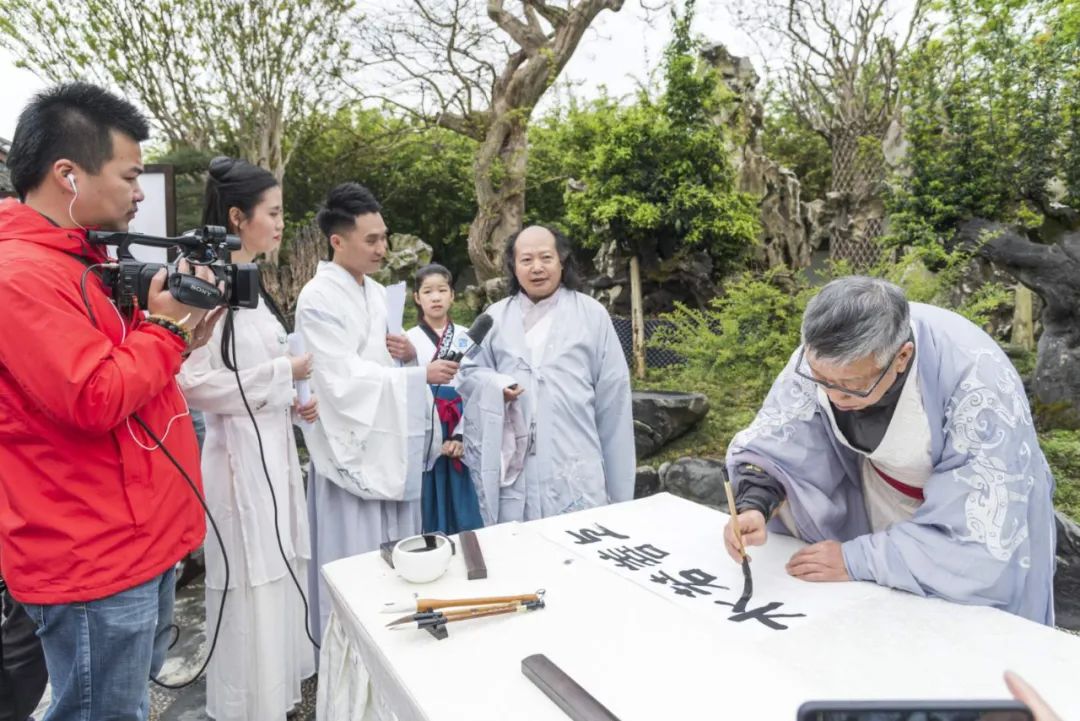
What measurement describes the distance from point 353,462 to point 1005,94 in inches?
244

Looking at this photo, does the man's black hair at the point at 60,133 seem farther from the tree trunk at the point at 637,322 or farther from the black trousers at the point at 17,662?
the tree trunk at the point at 637,322

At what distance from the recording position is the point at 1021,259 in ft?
18.0

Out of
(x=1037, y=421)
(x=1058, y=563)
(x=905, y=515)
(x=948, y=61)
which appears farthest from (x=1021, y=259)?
(x=905, y=515)

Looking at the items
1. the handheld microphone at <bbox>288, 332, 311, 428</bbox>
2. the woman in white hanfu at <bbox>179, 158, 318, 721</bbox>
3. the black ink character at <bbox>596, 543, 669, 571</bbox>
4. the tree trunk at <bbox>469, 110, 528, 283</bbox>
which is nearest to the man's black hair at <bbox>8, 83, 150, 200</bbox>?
the woman in white hanfu at <bbox>179, 158, 318, 721</bbox>

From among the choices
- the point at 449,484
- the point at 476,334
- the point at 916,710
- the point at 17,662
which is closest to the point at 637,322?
the point at 449,484

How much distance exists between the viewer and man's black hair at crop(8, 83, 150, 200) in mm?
1513

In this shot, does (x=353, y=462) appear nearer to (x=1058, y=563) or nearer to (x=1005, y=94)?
(x=1058, y=563)

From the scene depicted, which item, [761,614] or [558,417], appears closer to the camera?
[761,614]

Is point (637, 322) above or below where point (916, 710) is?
below

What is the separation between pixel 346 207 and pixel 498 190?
809 centimetres

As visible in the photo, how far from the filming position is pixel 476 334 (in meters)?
2.85

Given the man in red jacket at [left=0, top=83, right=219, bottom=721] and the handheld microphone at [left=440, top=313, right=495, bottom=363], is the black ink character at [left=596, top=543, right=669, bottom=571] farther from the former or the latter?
the handheld microphone at [left=440, top=313, right=495, bottom=363]

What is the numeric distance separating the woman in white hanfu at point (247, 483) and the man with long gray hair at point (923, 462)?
5.41 feet

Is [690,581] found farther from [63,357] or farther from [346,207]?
[346,207]
